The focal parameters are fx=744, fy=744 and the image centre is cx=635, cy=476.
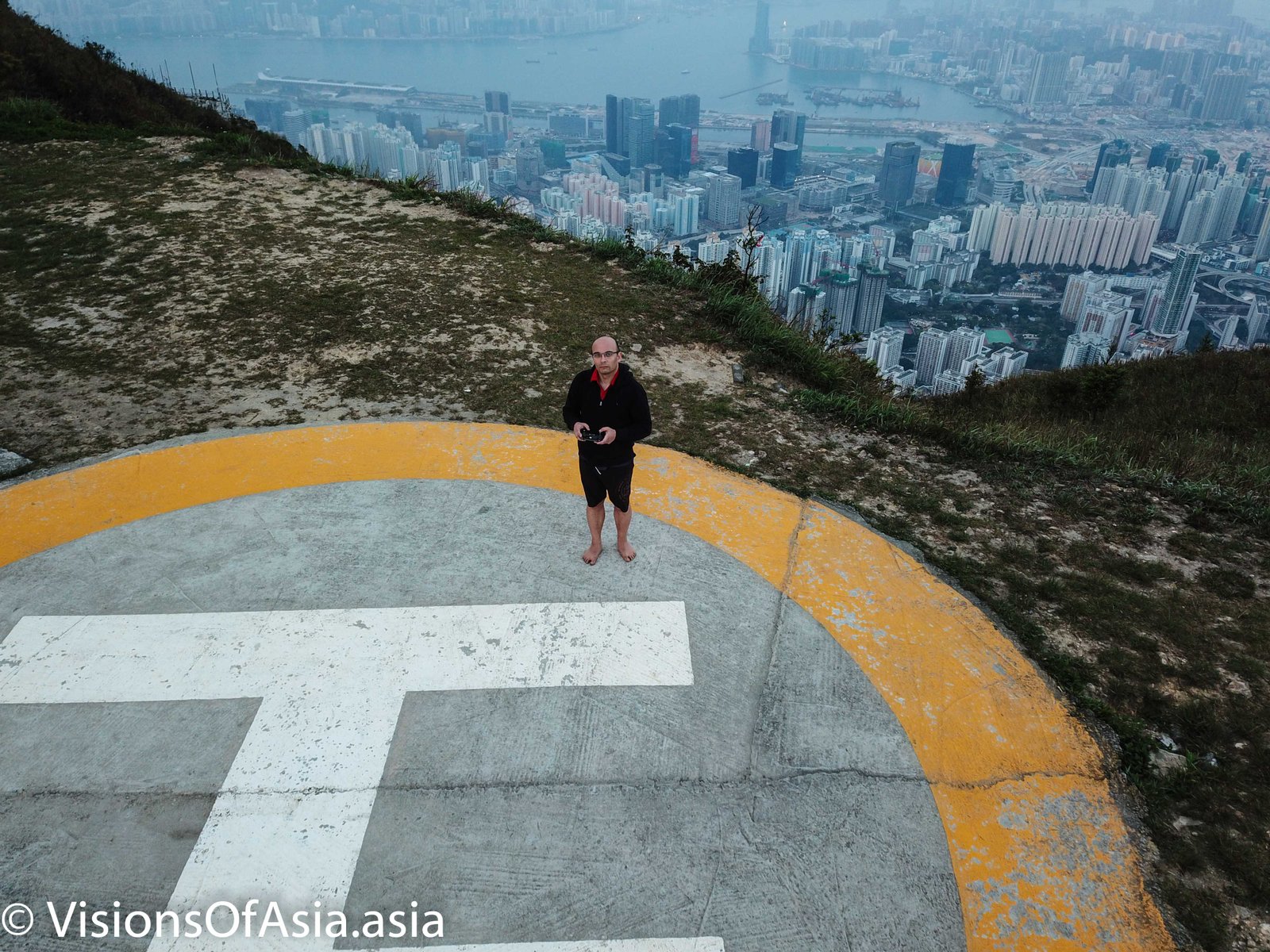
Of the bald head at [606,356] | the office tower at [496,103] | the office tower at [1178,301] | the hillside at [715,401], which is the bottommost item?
the office tower at [1178,301]

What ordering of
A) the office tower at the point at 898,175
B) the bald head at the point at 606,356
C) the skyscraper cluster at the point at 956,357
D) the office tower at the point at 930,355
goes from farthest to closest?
the office tower at the point at 898,175 → the office tower at the point at 930,355 → the skyscraper cluster at the point at 956,357 → the bald head at the point at 606,356

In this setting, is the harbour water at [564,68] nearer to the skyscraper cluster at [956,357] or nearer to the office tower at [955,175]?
the office tower at [955,175]

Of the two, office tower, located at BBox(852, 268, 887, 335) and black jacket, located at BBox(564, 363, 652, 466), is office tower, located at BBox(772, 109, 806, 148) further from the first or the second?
black jacket, located at BBox(564, 363, 652, 466)

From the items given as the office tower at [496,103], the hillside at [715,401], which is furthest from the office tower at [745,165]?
the office tower at [496,103]

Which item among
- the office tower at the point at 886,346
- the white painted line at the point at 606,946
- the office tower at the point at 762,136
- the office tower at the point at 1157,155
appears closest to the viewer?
→ the white painted line at the point at 606,946

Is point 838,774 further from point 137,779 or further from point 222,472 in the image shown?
point 222,472

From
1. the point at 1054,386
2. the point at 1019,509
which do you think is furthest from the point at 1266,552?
the point at 1054,386

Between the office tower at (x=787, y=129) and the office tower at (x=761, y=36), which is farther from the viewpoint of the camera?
the office tower at (x=761, y=36)
